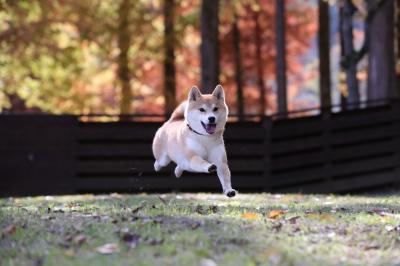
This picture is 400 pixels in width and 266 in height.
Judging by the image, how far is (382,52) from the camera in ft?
54.8

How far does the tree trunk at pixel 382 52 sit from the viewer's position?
1666 cm

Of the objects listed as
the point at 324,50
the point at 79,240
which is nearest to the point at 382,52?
the point at 324,50

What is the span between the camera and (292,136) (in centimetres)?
1538

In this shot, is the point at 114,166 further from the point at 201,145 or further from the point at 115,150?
the point at 201,145

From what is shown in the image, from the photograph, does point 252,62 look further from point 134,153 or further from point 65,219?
point 65,219

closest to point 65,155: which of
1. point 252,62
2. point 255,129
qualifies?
point 255,129

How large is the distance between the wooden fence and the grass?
7.64m

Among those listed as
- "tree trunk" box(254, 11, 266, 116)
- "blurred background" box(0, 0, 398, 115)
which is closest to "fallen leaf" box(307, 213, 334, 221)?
"blurred background" box(0, 0, 398, 115)

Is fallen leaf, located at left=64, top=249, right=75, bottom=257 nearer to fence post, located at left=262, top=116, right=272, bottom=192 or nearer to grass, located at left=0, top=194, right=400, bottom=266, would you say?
grass, located at left=0, top=194, right=400, bottom=266

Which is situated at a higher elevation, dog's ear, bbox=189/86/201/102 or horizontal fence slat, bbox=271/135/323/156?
dog's ear, bbox=189/86/201/102

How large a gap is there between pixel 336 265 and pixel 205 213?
2.22 m

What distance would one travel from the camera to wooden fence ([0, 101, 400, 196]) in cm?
1477

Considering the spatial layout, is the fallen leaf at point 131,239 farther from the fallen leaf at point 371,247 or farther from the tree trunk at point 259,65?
the tree trunk at point 259,65

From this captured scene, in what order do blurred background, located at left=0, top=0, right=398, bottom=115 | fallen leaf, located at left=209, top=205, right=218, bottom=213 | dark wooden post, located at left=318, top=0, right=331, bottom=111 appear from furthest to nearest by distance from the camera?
blurred background, located at left=0, top=0, right=398, bottom=115 < dark wooden post, located at left=318, top=0, right=331, bottom=111 < fallen leaf, located at left=209, top=205, right=218, bottom=213
